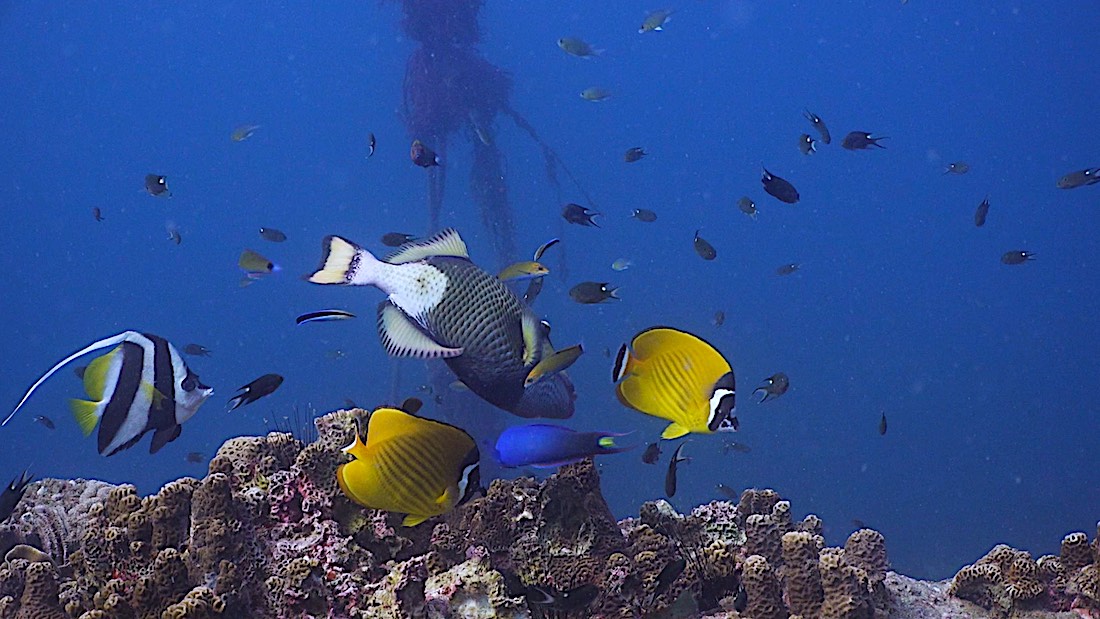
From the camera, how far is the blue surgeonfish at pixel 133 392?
242 cm

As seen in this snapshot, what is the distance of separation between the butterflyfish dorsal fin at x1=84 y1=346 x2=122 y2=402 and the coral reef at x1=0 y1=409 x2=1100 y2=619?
51cm

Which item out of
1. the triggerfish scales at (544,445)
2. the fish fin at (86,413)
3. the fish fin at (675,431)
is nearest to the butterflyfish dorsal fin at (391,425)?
the triggerfish scales at (544,445)

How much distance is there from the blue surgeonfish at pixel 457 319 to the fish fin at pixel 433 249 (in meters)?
0.04

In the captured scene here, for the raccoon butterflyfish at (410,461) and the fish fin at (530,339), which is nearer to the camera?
the raccoon butterflyfish at (410,461)

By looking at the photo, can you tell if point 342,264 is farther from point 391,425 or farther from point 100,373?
point 100,373

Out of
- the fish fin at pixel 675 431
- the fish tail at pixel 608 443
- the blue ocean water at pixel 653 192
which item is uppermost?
the blue ocean water at pixel 653 192

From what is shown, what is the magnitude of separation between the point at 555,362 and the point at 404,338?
1.74ft

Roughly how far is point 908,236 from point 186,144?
136 m

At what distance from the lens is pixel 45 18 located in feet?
388

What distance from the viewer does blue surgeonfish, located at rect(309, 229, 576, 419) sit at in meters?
2.43

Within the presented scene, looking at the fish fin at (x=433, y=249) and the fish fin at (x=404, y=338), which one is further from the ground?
the fish fin at (x=433, y=249)

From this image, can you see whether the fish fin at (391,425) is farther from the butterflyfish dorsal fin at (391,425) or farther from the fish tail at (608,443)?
the fish tail at (608,443)

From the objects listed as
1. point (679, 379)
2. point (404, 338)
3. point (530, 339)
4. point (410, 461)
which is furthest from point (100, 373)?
point (679, 379)

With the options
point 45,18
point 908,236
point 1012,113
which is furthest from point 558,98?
point 45,18
